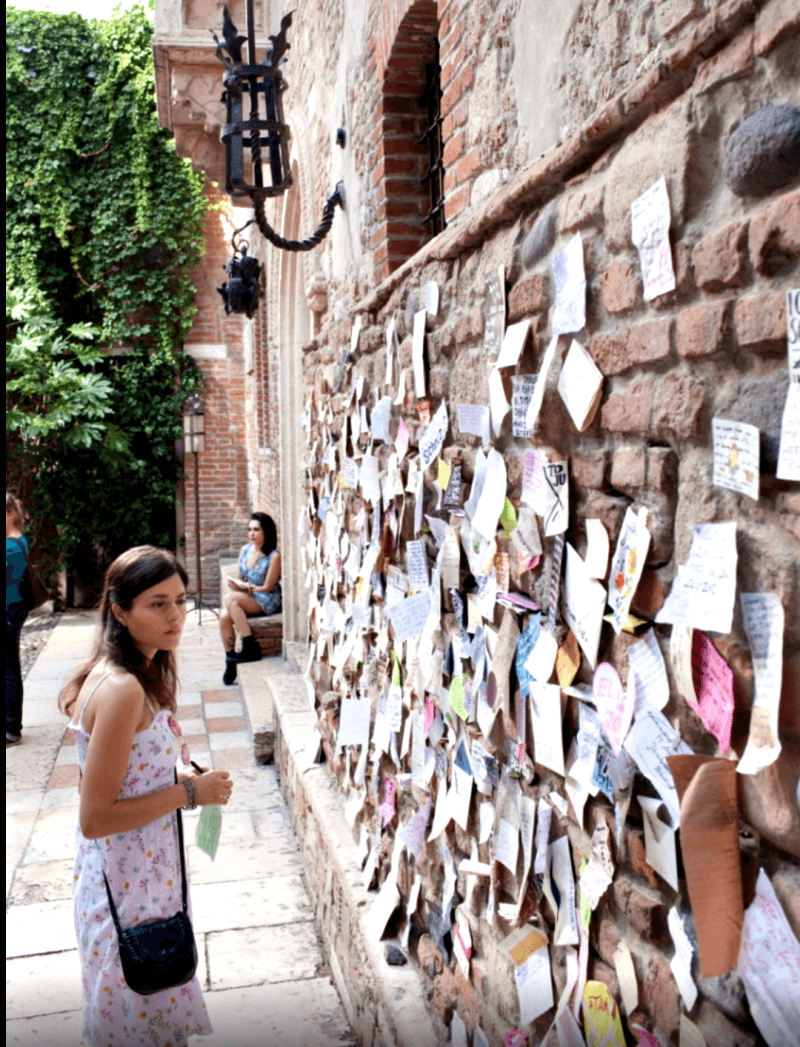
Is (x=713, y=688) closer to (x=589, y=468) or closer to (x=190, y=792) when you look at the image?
(x=589, y=468)

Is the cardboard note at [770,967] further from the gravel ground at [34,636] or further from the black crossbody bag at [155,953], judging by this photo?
the gravel ground at [34,636]

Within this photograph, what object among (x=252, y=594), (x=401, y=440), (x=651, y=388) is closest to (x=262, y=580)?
(x=252, y=594)

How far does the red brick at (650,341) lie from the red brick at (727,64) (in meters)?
0.30

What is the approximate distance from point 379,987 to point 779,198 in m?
2.56

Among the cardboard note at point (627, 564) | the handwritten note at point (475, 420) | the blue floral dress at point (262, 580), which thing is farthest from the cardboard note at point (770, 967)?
the blue floral dress at point (262, 580)

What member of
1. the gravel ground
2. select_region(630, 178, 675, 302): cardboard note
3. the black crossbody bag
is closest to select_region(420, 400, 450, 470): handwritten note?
select_region(630, 178, 675, 302): cardboard note

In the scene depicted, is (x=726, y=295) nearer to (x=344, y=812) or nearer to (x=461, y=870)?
(x=461, y=870)

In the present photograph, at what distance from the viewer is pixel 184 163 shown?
12.1 metres

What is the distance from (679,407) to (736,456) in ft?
0.49

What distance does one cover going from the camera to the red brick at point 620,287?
4.62 ft

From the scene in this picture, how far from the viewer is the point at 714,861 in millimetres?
1206

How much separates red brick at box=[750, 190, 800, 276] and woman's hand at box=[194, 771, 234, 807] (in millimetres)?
1902

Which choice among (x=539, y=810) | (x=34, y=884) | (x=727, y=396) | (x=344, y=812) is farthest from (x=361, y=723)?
(x=727, y=396)

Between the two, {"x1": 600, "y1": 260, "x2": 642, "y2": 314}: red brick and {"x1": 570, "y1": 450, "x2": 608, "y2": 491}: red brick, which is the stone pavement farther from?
{"x1": 600, "y1": 260, "x2": 642, "y2": 314}: red brick
